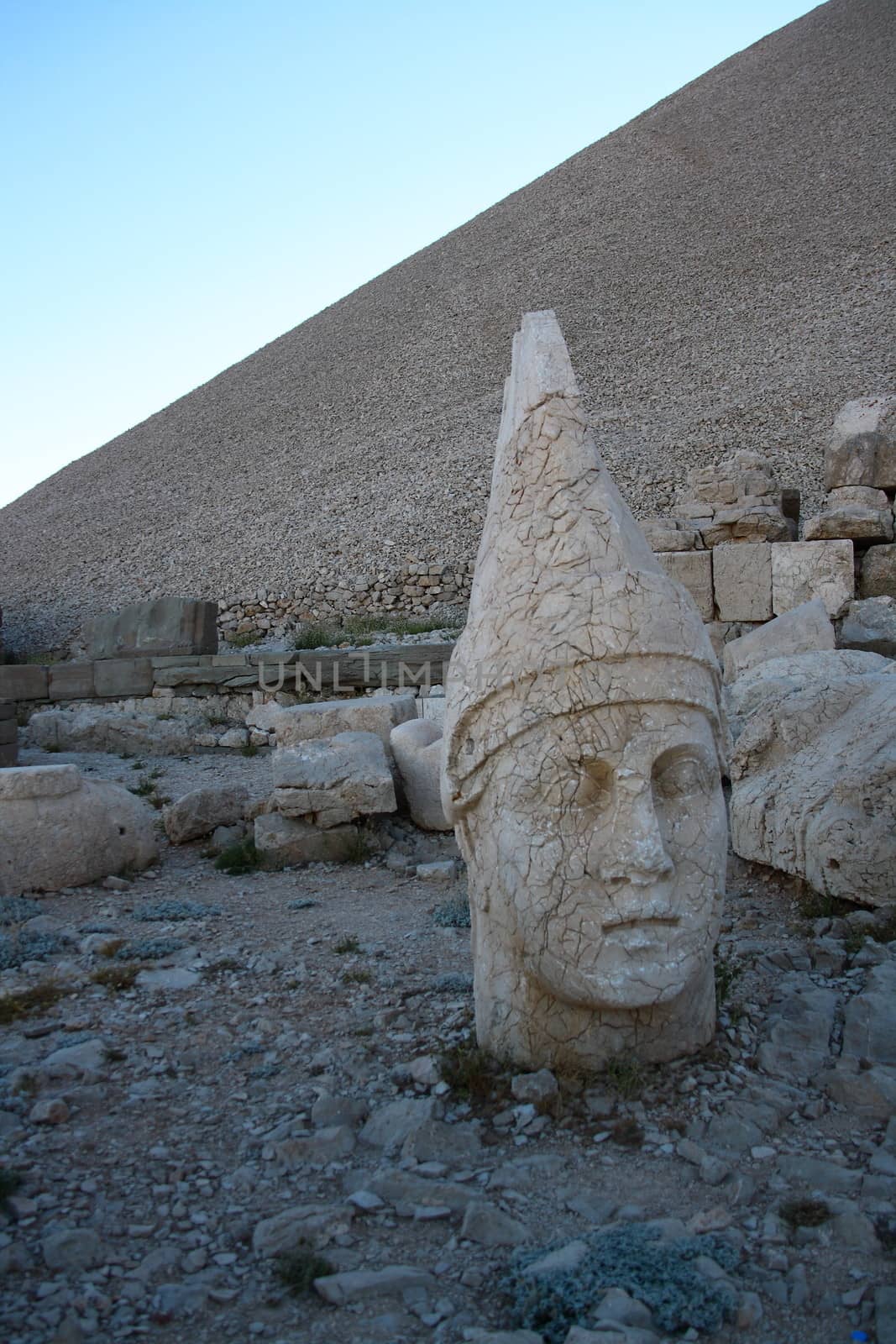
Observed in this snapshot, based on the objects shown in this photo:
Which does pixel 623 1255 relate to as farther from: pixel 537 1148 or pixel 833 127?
pixel 833 127

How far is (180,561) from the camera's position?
27688 millimetres

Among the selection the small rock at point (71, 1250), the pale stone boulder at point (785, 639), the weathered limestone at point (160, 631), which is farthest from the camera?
the weathered limestone at point (160, 631)

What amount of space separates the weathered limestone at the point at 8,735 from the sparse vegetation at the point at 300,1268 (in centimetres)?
854

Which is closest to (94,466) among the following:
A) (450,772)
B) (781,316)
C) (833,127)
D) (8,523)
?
(8,523)

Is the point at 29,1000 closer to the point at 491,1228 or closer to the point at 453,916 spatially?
the point at 453,916

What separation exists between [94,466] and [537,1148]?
39.4 meters

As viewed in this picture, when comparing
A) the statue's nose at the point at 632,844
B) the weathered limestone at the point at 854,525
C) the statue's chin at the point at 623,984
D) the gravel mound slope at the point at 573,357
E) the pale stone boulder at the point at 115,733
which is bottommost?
the pale stone boulder at the point at 115,733

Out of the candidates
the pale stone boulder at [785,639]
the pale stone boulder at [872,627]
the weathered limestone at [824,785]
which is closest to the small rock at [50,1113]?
the weathered limestone at [824,785]

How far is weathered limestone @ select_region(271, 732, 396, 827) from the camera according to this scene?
6.47m

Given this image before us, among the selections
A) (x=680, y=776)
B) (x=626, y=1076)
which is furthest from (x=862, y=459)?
(x=626, y=1076)

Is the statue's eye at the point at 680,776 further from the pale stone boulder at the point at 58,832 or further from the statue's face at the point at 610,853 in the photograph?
the pale stone boulder at the point at 58,832

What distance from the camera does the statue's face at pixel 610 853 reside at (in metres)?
2.83

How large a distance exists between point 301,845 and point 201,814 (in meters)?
0.87

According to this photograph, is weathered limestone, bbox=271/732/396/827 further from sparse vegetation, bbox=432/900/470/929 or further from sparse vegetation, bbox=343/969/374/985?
sparse vegetation, bbox=343/969/374/985
